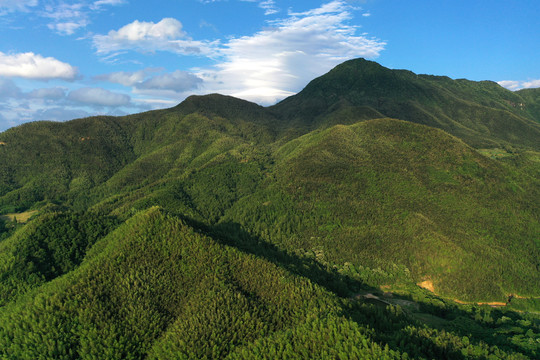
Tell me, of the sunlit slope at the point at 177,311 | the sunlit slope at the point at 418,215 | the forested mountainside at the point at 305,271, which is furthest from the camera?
the sunlit slope at the point at 418,215

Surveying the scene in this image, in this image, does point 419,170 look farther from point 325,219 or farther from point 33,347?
point 33,347

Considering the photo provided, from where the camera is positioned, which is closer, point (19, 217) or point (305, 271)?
point (305, 271)

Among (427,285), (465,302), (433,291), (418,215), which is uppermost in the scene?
(418,215)

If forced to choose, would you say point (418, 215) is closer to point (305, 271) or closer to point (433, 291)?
point (433, 291)

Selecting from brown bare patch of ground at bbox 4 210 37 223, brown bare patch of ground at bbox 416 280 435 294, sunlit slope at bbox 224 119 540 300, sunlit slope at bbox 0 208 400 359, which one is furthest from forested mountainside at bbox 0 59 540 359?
brown bare patch of ground at bbox 4 210 37 223

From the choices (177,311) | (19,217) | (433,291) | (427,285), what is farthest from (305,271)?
(19,217)

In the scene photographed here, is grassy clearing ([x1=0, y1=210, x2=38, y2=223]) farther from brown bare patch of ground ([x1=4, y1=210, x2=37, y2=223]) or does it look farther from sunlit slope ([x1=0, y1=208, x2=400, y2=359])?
sunlit slope ([x1=0, y1=208, x2=400, y2=359])

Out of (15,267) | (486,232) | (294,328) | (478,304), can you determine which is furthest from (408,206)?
(15,267)

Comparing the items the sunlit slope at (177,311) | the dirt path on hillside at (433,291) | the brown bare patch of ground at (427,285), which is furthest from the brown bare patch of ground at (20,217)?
the dirt path on hillside at (433,291)

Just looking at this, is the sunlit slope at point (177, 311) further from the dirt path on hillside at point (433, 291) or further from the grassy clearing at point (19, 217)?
the grassy clearing at point (19, 217)
